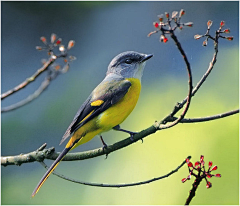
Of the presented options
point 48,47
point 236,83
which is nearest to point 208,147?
point 236,83

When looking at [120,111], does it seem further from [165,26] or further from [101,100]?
[165,26]

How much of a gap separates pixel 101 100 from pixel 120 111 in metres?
0.09

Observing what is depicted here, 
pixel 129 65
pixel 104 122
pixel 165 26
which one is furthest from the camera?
pixel 129 65

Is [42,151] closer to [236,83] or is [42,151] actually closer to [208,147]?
[208,147]

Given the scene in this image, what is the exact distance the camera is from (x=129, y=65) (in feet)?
5.34

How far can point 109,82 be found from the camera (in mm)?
1635

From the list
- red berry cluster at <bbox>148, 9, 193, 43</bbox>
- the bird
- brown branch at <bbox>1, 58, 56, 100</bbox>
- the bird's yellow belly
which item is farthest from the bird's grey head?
red berry cluster at <bbox>148, 9, 193, 43</bbox>

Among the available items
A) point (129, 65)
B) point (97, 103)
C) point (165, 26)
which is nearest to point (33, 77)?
point (97, 103)

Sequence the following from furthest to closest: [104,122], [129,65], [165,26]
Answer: [129,65] → [104,122] → [165,26]

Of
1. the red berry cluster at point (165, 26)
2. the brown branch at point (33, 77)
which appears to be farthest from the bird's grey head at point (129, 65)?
the red berry cluster at point (165, 26)

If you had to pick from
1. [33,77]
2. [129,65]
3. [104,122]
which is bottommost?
[104,122]

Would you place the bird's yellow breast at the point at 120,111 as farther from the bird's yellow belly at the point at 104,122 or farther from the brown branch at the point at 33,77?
the brown branch at the point at 33,77

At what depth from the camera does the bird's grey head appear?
158 centimetres

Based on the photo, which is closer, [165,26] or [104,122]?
[165,26]
